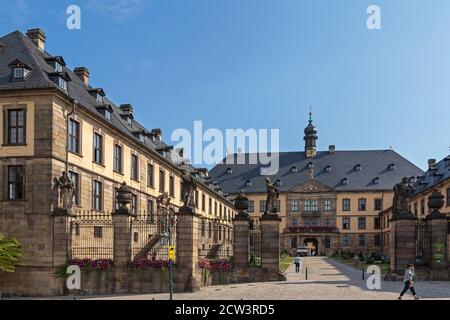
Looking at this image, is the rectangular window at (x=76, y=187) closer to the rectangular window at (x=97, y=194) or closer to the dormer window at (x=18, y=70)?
the rectangular window at (x=97, y=194)

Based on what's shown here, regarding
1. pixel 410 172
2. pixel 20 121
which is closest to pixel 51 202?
pixel 20 121

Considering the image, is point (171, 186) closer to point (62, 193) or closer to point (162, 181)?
point (162, 181)

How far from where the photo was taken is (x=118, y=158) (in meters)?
36.0

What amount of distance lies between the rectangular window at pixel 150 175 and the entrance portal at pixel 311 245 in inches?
1881

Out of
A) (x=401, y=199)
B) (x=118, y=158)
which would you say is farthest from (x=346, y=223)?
(x=401, y=199)

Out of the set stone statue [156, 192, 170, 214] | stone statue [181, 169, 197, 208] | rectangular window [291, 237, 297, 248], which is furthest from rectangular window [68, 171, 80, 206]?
rectangular window [291, 237, 297, 248]

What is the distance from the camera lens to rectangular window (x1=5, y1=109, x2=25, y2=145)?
26.7m

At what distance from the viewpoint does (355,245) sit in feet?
276

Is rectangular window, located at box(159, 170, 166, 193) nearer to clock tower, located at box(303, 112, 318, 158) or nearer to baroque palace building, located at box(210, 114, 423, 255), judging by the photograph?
baroque palace building, located at box(210, 114, 423, 255)

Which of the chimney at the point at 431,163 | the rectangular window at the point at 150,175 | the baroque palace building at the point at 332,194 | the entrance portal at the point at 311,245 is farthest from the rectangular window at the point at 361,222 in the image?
the rectangular window at the point at 150,175

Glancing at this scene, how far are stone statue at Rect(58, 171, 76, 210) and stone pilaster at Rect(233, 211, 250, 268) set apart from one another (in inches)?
335

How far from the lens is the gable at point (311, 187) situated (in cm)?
8609

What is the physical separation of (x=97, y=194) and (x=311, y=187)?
58919mm
